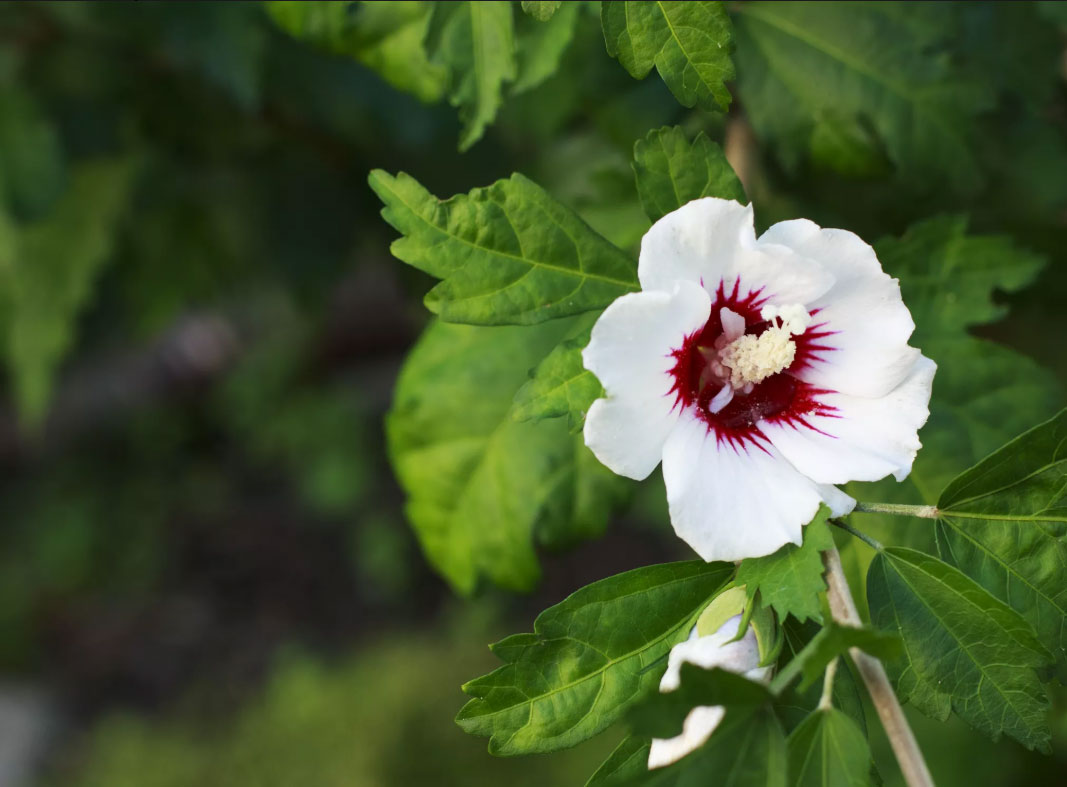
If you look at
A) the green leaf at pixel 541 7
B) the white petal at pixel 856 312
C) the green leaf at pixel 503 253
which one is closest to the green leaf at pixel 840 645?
the white petal at pixel 856 312

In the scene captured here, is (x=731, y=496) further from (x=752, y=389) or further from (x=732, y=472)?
(x=752, y=389)

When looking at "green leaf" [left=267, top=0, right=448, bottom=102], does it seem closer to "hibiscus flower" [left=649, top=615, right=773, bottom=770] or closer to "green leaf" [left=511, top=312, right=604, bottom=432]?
"green leaf" [left=511, top=312, right=604, bottom=432]

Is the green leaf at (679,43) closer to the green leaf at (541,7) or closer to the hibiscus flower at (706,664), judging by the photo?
the green leaf at (541,7)

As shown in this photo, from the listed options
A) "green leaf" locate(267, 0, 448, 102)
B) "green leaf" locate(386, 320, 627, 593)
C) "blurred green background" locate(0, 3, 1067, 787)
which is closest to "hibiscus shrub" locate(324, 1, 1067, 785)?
"green leaf" locate(267, 0, 448, 102)

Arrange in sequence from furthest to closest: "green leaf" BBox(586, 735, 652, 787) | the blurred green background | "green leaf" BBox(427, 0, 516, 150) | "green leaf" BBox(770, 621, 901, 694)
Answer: the blurred green background, "green leaf" BBox(427, 0, 516, 150), "green leaf" BBox(586, 735, 652, 787), "green leaf" BBox(770, 621, 901, 694)

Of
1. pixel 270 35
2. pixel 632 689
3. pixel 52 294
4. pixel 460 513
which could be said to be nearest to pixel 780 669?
pixel 632 689

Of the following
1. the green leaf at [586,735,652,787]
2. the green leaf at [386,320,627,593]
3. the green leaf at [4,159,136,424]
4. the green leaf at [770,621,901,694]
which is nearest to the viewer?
the green leaf at [770,621,901,694]

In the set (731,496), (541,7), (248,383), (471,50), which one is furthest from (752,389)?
(248,383)
